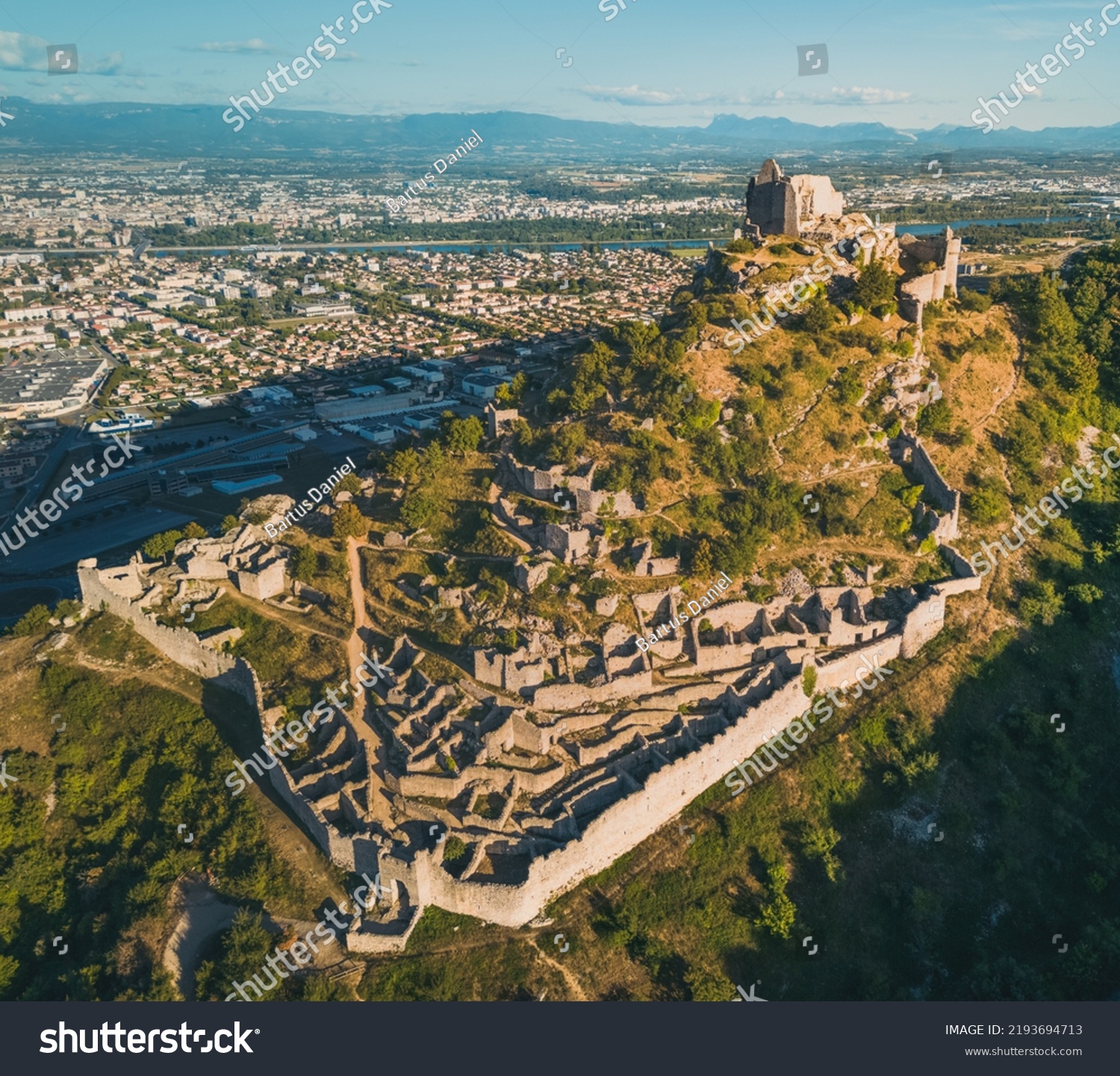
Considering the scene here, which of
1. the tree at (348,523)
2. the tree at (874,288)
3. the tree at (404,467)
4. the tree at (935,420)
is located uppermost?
the tree at (874,288)

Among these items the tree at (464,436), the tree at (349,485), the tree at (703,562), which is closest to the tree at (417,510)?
the tree at (464,436)

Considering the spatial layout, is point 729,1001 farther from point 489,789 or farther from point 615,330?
point 615,330

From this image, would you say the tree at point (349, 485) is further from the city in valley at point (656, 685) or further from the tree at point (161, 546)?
the tree at point (161, 546)

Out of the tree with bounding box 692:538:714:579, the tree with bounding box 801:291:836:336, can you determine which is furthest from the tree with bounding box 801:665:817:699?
the tree with bounding box 801:291:836:336

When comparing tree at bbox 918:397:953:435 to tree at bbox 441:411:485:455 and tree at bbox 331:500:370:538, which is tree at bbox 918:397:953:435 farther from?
tree at bbox 331:500:370:538

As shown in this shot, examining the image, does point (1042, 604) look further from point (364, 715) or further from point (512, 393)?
point (512, 393)

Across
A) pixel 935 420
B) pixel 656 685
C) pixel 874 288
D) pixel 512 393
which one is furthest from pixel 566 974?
pixel 874 288

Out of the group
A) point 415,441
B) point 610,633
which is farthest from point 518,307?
point 610,633

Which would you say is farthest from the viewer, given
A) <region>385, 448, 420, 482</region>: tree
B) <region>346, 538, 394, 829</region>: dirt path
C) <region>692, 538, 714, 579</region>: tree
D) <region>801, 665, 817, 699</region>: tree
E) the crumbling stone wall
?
<region>385, 448, 420, 482</region>: tree
